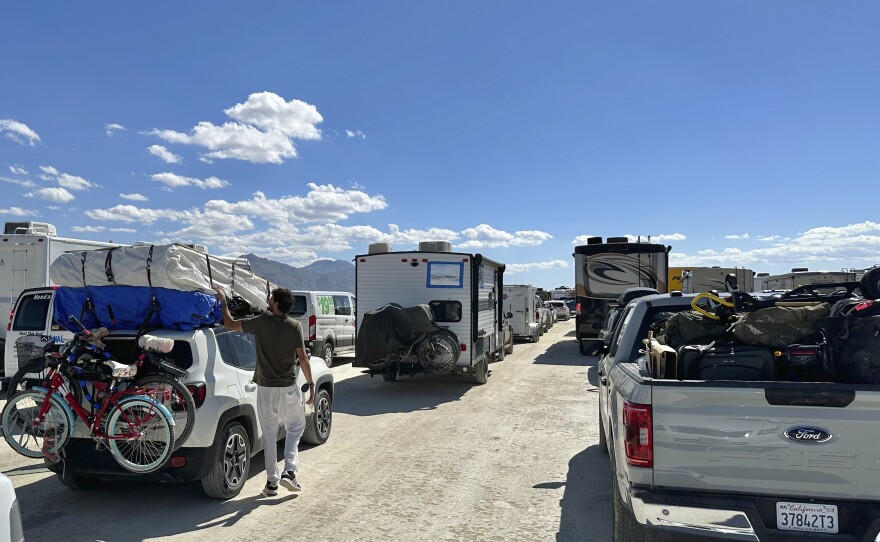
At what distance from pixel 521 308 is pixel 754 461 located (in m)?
19.3

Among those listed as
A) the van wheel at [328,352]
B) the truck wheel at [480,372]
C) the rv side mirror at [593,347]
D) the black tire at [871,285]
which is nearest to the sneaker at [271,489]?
the rv side mirror at [593,347]

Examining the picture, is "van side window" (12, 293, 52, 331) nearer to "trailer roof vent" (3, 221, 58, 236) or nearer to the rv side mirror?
"trailer roof vent" (3, 221, 58, 236)

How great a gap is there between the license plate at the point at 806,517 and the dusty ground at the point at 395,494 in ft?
5.83

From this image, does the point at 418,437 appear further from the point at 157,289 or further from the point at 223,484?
the point at 157,289

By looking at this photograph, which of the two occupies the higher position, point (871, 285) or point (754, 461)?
point (871, 285)

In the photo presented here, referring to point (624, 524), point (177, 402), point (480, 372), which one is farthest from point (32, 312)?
point (624, 524)

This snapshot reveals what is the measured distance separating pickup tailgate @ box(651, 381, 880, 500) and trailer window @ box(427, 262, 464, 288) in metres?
8.26

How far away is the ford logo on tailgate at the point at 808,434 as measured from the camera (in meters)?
2.79

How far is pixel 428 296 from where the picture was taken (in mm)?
11289

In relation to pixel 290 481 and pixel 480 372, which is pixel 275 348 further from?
pixel 480 372

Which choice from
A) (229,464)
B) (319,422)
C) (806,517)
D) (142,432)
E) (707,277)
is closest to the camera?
(806,517)

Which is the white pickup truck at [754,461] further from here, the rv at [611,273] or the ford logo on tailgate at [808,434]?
the rv at [611,273]

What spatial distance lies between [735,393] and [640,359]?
133 cm

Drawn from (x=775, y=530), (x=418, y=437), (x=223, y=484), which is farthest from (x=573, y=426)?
(x=775, y=530)
